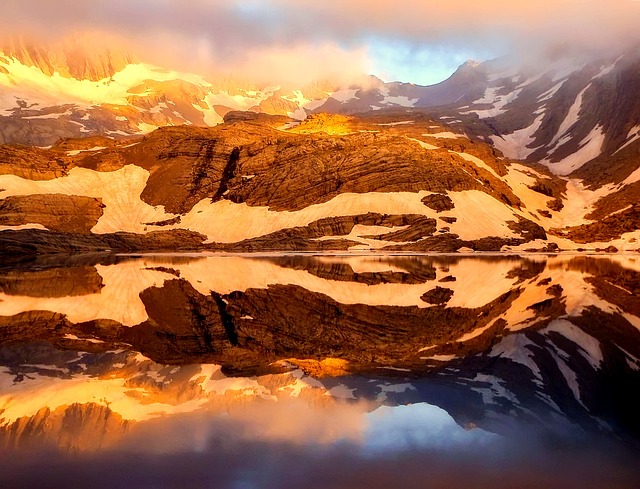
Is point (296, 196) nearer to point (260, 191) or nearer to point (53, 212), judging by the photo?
point (260, 191)

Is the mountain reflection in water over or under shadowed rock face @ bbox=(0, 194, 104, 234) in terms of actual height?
under

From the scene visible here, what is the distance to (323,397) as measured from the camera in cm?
1180

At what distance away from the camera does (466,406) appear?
11.2 metres

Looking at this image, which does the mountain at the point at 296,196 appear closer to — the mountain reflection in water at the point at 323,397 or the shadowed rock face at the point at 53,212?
the shadowed rock face at the point at 53,212

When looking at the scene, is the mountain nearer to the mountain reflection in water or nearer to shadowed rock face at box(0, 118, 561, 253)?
shadowed rock face at box(0, 118, 561, 253)

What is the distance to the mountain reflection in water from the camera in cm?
836

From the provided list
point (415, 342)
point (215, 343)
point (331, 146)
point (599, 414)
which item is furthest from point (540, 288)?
point (331, 146)

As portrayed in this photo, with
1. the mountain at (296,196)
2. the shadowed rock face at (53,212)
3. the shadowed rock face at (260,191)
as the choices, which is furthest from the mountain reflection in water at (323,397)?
the shadowed rock face at (53,212)

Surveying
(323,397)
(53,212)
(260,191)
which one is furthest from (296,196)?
(323,397)

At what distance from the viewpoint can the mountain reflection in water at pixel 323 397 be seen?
8359 millimetres

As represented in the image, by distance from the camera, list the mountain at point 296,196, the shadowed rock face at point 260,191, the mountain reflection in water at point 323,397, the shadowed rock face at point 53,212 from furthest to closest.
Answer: the mountain at point 296,196, the shadowed rock face at point 260,191, the shadowed rock face at point 53,212, the mountain reflection in water at point 323,397

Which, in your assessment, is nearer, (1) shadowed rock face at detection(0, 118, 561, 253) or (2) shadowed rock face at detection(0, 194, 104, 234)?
(2) shadowed rock face at detection(0, 194, 104, 234)

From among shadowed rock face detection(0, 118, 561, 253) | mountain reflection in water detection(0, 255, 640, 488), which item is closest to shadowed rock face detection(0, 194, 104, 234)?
shadowed rock face detection(0, 118, 561, 253)

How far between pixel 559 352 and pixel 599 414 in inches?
235
